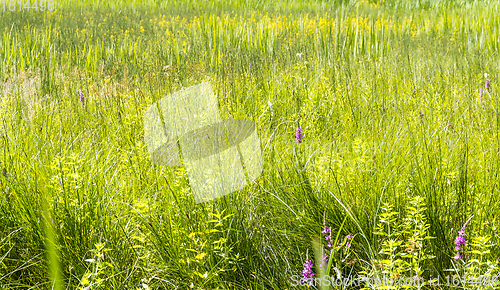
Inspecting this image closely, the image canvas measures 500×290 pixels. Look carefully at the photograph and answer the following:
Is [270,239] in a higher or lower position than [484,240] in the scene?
lower

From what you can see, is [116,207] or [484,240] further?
[116,207]

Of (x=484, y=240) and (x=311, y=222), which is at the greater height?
(x=484, y=240)

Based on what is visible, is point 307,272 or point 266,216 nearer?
point 307,272

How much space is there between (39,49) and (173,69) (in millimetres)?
2149

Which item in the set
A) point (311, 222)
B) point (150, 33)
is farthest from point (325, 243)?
point (150, 33)

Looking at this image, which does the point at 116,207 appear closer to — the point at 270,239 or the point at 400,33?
the point at 270,239

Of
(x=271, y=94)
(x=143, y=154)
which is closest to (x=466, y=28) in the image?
(x=271, y=94)

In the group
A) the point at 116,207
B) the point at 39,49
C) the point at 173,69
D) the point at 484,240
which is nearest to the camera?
the point at 484,240

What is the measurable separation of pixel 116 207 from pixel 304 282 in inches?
33.6

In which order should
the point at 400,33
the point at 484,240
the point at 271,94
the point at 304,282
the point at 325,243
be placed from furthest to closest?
the point at 400,33 < the point at 271,94 < the point at 325,243 < the point at 304,282 < the point at 484,240

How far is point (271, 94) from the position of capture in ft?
10.6

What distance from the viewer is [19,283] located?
1.52 metres

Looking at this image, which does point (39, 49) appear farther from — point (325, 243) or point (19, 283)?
point (325, 243)

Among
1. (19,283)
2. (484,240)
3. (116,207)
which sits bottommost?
(19,283)
